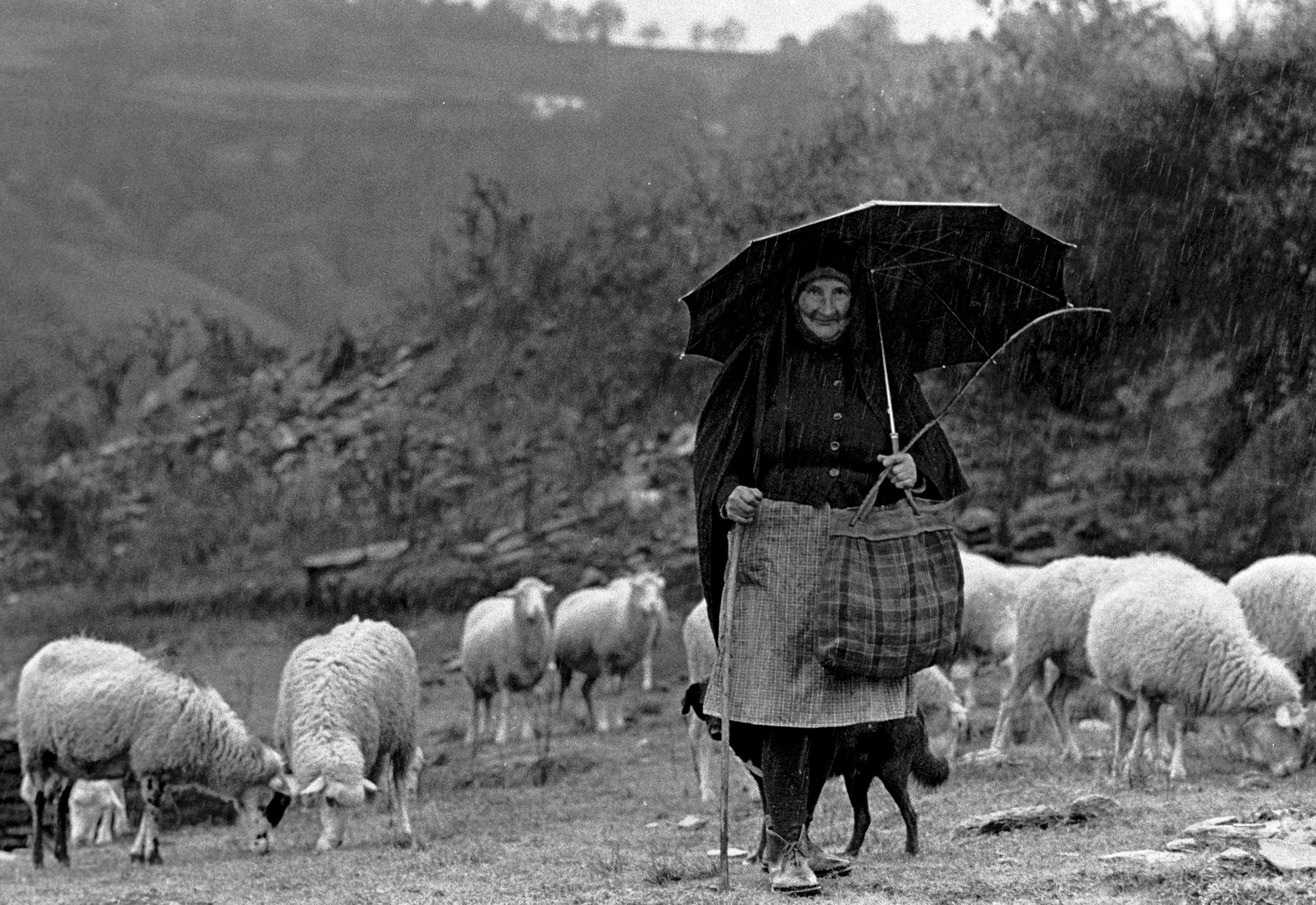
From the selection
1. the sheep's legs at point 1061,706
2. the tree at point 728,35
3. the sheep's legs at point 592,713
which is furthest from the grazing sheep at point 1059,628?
the tree at point 728,35

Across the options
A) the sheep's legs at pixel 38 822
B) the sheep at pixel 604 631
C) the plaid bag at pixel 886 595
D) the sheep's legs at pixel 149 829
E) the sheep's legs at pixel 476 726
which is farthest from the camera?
the sheep at pixel 604 631

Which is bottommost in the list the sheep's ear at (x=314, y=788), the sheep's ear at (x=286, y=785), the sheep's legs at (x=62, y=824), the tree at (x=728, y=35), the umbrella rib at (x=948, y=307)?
the sheep's legs at (x=62, y=824)

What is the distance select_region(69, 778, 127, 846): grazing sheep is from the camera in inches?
546

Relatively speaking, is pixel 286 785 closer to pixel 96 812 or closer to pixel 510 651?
pixel 96 812

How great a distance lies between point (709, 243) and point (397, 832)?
17139mm

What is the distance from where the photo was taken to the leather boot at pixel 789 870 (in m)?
6.02

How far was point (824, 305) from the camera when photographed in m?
6.40

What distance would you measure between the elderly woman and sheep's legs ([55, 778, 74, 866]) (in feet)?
Result: 19.4

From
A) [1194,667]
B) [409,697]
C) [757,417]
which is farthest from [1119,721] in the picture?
[757,417]

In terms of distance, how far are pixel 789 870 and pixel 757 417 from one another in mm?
1655

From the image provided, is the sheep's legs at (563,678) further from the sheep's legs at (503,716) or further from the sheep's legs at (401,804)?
the sheep's legs at (401,804)

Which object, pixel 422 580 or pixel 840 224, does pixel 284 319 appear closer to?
pixel 422 580

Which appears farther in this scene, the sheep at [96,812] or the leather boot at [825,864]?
the sheep at [96,812]

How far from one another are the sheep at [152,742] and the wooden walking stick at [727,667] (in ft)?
14.9
